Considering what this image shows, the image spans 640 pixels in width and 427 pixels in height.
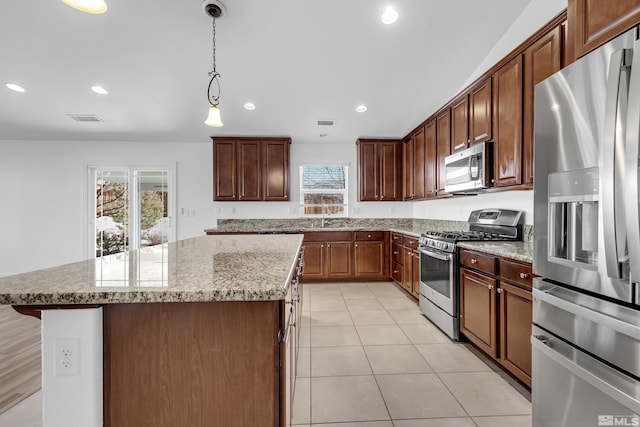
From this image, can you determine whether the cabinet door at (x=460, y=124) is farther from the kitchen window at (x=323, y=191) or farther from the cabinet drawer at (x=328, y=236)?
the kitchen window at (x=323, y=191)

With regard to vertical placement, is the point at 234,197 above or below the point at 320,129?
below

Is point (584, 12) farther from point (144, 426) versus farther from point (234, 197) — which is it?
point (234, 197)

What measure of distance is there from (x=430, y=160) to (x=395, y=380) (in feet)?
9.43

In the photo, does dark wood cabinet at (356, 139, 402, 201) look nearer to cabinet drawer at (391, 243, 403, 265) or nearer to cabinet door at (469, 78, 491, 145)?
cabinet drawer at (391, 243, 403, 265)

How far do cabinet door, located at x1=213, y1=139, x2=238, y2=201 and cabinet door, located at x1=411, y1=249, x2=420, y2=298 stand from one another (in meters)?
3.08

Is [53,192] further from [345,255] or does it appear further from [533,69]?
[533,69]

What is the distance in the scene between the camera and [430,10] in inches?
92.8

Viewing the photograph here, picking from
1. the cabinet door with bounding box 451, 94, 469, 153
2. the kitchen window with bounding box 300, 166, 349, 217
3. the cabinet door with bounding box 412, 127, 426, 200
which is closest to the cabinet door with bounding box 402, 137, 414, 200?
the cabinet door with bounding box 412, 127, 426, 200

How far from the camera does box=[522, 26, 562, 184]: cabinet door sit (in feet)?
6.29

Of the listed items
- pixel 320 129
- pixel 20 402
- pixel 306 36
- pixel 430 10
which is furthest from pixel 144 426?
pixel 320 129

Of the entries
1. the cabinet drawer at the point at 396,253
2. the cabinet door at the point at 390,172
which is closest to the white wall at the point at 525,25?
the cabinet door at the point at 390,172

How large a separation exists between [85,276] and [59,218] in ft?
18.0

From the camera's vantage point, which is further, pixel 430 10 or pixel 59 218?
pixel 59 218

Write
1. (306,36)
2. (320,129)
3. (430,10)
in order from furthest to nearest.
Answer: (320,129) → (306,36) → (430,10)
